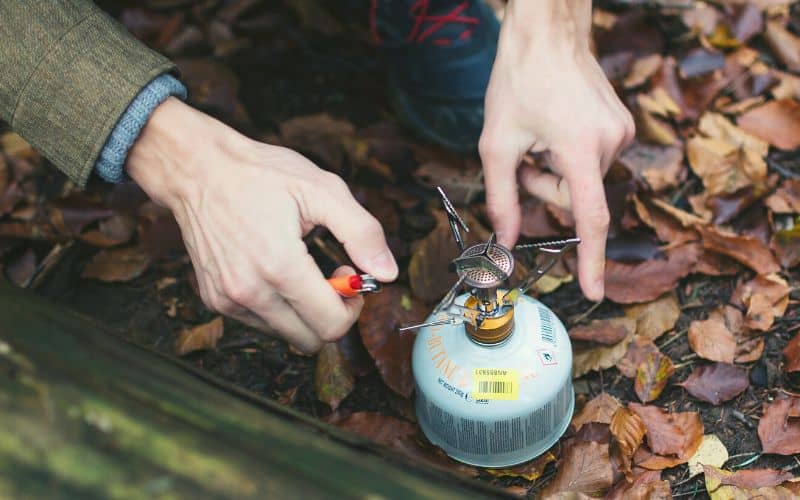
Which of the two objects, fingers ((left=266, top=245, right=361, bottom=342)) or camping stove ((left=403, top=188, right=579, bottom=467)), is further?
camping stove ((left=403, top=188, right=579, bottom=467))

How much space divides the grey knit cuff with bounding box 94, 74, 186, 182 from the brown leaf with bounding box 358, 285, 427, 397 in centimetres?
50

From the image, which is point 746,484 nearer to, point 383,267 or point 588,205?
point 588,205

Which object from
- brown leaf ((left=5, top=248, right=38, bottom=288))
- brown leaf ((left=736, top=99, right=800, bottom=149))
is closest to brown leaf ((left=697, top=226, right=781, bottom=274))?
brown leaf ((left=736, top=99, right=800, bottom=149))

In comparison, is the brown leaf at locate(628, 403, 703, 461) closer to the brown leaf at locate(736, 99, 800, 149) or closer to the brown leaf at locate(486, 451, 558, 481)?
the brown leaf at locate(486, 451, 558, 481)

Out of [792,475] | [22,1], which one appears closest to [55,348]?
[22,1]

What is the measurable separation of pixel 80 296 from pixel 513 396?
2.97ft

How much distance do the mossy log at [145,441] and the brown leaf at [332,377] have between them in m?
0.44

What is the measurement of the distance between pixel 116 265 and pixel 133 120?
643 mm

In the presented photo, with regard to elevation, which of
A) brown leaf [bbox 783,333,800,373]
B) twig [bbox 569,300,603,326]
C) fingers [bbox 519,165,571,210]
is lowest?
twig [bbox 569,300,603,326]

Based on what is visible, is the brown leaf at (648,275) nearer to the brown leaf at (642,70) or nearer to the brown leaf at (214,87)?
the brown leaf at (642,70)

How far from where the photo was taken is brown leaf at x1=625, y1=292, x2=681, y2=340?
1390 millimetres

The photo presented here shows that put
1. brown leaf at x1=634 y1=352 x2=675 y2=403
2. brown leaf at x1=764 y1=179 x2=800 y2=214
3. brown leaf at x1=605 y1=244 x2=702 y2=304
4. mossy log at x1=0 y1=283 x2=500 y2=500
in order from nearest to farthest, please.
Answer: mossy log at x1=0 y1=283 x2=500 y2=500 < brown leaf at x1=634 y1=352 x2=675 y2=403 < brown leaf at x1=605 y1=244 x2=702 y2=304 < brown leaf at x1=764 y1=179 x2=800 y2=214

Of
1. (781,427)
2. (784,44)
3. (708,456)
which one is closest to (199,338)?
(708,456)

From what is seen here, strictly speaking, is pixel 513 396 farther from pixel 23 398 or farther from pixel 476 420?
pixel 23 398
